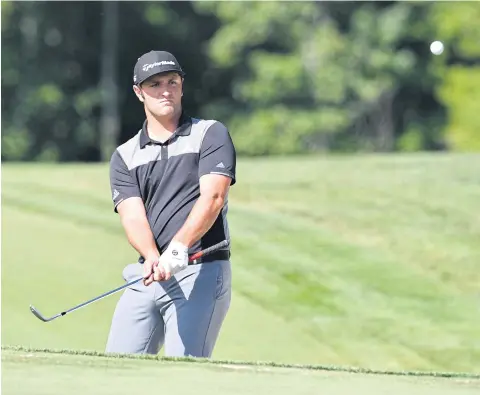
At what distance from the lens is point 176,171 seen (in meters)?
6.18

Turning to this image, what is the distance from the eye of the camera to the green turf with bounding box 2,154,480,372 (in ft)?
35.0

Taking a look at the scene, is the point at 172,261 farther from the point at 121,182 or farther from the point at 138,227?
the point at 121,182

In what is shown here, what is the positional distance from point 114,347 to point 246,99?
47275 mm

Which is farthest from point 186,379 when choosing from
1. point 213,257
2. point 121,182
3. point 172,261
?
point 121,182

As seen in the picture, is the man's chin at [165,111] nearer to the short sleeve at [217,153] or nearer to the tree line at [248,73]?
the short sleeve at [217,153]

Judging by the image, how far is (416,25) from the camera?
50438mm

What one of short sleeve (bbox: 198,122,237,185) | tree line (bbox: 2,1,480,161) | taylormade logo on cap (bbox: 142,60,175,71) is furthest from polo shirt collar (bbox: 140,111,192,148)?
tree line (bbox: 2,1,480,161)

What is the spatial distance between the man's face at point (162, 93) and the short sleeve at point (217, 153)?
0.22 metres

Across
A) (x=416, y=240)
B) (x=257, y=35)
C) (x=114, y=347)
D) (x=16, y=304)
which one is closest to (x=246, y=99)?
(x=257, y=35)

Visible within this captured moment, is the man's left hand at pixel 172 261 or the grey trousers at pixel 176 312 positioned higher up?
the man's left hand at pixel 172 261

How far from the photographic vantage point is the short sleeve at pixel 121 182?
20.6 ft

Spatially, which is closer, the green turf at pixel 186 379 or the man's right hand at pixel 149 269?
the green turf at pixel 186 379

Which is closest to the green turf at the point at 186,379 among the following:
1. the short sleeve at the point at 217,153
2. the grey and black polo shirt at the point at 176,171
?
the grey and black polo shirt at the point at 176,171

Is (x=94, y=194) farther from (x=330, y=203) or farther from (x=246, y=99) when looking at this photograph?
(x=246, y=99)
